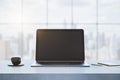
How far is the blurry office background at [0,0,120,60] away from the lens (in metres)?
4.54

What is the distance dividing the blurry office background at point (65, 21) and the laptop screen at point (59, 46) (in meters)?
2.87

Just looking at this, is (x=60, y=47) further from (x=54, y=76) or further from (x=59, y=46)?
(x=54, y=76)

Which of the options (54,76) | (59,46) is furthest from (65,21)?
(54,76)

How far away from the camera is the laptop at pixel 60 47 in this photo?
5.31 ft

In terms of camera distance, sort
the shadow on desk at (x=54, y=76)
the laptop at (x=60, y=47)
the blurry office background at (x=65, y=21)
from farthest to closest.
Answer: the blurry office background at (x=65, y=21) < the laptop at (x=60, y=47) < the shadow on desk at (x=54, y=76)

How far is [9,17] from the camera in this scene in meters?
4.54

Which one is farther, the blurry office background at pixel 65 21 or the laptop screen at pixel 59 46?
the blurry office background at pixel 65 21

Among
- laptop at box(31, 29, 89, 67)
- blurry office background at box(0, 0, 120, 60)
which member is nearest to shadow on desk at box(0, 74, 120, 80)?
laptop at box(31, 29, 89, 67)

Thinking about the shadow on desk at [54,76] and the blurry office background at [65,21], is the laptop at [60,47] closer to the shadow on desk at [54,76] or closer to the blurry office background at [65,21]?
the shadow on desk at [54,76]

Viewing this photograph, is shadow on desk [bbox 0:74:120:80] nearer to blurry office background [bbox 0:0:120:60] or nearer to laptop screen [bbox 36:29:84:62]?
laptop screen [bbox 36:29:84:62]

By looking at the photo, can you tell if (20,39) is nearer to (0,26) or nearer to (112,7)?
(0,26)

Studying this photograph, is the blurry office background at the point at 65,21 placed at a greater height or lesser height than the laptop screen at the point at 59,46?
greater

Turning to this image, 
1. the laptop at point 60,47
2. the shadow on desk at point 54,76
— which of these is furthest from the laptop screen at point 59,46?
the shadow on desk at point 54,76

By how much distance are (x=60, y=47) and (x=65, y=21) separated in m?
2.93
